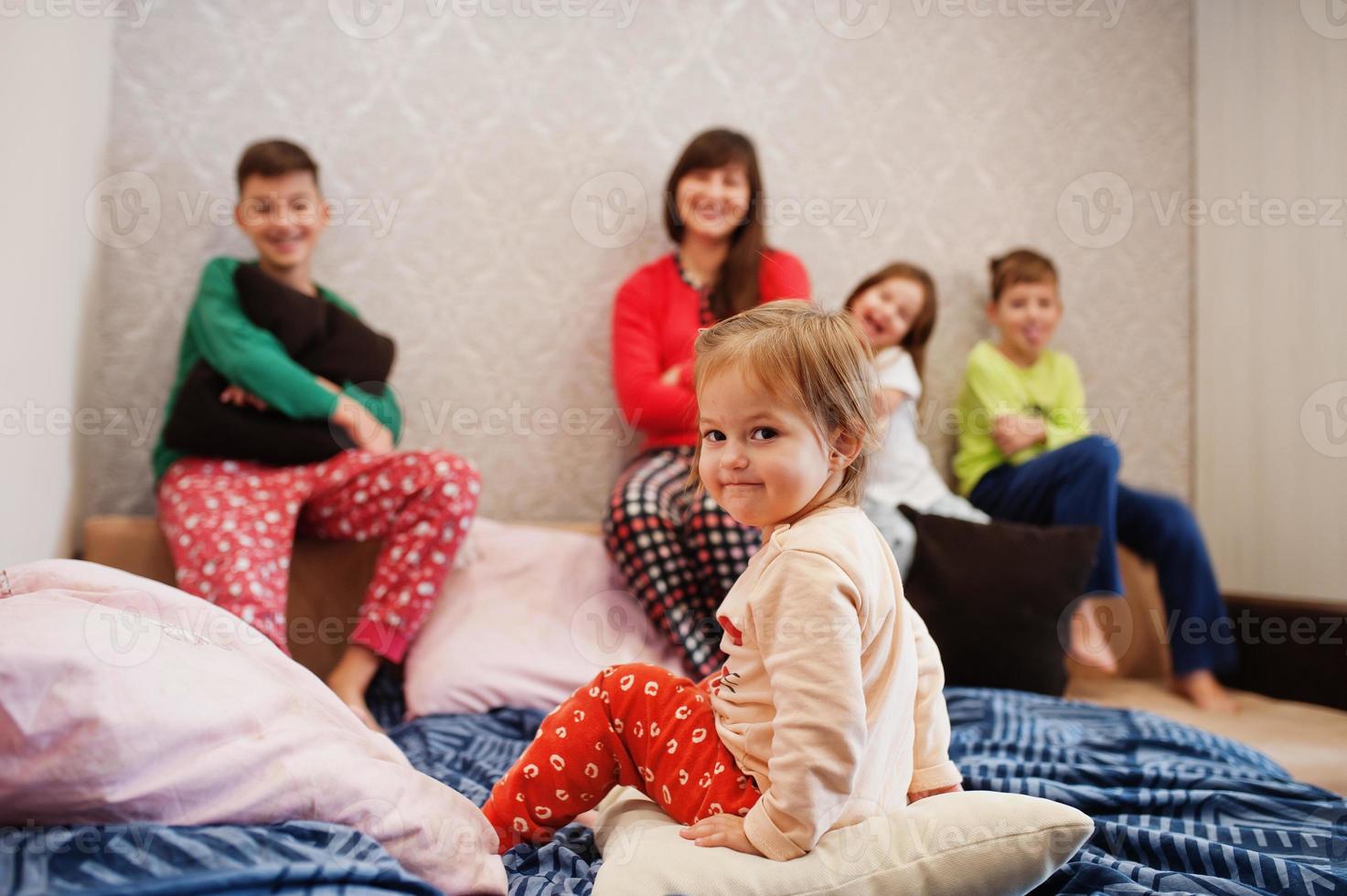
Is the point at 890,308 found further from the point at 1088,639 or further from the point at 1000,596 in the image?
the point at 1088,639

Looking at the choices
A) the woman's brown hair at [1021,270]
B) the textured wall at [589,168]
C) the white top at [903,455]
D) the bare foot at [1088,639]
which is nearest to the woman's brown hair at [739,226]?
the textured wall at [589,168]

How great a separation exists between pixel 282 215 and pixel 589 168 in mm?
669

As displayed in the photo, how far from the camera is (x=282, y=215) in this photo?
1.88m

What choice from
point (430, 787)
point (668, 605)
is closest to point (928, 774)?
point (430, 787)

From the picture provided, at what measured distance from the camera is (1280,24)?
2250mm

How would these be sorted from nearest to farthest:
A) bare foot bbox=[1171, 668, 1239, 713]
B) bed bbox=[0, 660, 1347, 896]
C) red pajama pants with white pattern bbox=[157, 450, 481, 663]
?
1. bed bbox=[0, 660, 1347, 896]
2. red pajama pants with white pattern bbox=[157, 450, 481, 663]
3. bare foot bbox=[1171, 668, 1239, 713]

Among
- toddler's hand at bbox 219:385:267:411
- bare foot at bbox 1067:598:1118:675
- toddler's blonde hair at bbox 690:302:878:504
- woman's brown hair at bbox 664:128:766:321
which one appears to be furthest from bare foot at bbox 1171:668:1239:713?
toddler's hand at bbox 219:385:267:411

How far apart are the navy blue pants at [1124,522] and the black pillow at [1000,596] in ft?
0.42

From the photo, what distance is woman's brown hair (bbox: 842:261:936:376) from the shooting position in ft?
7.16

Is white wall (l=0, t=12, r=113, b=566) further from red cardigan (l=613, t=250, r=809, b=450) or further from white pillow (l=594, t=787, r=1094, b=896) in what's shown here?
white pillow (l=594, t=787, r=1094, b=896)

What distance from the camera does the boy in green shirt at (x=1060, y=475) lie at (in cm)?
203

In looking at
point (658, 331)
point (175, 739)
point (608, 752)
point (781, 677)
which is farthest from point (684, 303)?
point (175, 739)

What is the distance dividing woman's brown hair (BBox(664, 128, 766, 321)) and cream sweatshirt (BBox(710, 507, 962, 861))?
4.00 ft

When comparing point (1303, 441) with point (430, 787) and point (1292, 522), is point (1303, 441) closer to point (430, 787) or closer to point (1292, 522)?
point (1292, 522)
